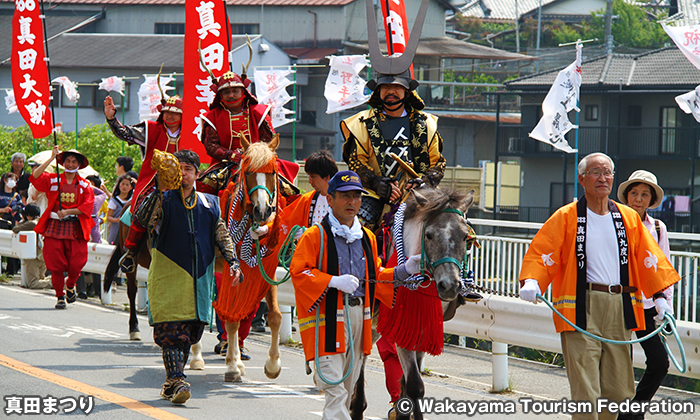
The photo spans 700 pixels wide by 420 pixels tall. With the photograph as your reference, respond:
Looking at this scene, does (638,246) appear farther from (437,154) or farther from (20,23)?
(20,23)

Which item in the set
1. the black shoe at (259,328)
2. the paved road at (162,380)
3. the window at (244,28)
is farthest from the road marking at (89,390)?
the window at (244,28)

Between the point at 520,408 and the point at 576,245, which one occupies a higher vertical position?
the point at 576,245

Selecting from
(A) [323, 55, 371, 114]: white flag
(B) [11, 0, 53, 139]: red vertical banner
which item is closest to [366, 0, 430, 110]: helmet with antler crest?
(B) [11, 0, 53, 139]: red vertical banner

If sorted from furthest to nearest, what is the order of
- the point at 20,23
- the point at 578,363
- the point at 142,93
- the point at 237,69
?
1. the point at 237,69
2. the point at 142,93
3. the point at 20,23
4. the point at 578,363

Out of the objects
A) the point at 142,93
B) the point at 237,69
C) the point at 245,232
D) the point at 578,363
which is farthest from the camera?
the point at 237,69

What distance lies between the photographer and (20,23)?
580 inches

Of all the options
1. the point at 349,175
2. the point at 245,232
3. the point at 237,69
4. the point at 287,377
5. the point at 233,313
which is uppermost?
the point at 237,69

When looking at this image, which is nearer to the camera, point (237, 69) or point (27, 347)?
point (27, 347)

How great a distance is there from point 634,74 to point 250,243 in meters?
30.5

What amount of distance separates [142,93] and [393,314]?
18.9 m

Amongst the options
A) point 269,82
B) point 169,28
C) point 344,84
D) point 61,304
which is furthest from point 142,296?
point 169,28

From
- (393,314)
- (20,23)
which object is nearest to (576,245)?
(393,314)

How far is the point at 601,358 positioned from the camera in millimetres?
5809

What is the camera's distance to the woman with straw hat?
254 inches
